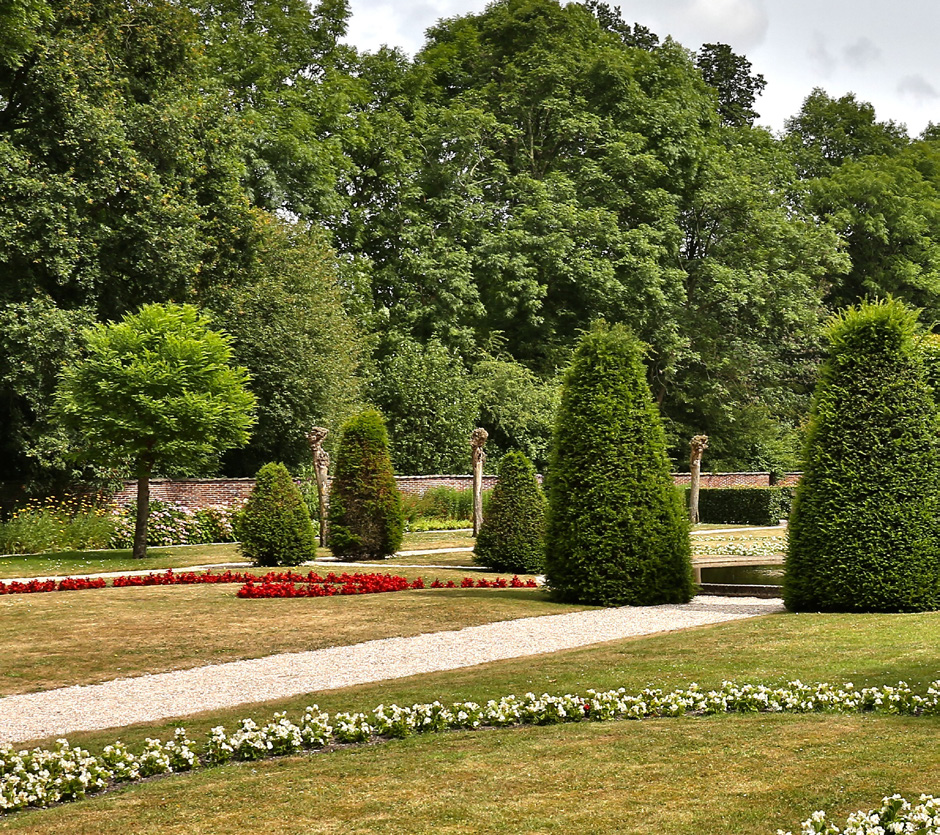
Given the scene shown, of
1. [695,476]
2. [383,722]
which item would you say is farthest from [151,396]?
[695,476]

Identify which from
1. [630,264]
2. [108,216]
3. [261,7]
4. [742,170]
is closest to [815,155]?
[742,170]

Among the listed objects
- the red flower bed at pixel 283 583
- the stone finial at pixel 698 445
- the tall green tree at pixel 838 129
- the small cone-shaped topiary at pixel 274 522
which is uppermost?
the tall green tree at pixel 838 129

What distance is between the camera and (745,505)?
1363 inches

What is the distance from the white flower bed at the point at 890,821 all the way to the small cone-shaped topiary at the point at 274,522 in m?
14.7

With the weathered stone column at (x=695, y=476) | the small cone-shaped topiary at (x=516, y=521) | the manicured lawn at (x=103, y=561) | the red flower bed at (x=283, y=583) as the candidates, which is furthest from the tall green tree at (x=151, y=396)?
the weathered stone column at (x=695, y=476)

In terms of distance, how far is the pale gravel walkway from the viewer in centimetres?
826

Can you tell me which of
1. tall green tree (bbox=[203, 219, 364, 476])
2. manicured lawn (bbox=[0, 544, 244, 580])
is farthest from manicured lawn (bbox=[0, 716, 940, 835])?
tall green tree (bbox=[203, 219, 364, 476])

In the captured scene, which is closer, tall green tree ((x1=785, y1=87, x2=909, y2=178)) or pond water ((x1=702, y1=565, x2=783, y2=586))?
pond water ((x1=702, y1=565, x2=783, y2=586))

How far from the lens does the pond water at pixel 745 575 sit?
16.8m

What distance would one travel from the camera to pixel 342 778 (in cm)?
595

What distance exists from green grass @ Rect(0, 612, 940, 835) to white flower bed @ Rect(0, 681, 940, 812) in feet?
0.75

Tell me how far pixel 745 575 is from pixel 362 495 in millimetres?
7143

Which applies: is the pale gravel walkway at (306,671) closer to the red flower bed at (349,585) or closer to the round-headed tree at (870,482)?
the round-headed tree at (870,482)

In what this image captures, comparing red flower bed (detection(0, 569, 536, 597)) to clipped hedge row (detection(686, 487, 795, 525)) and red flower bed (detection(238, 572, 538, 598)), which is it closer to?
red flower bed (detection(238, 572, 538, 598))
